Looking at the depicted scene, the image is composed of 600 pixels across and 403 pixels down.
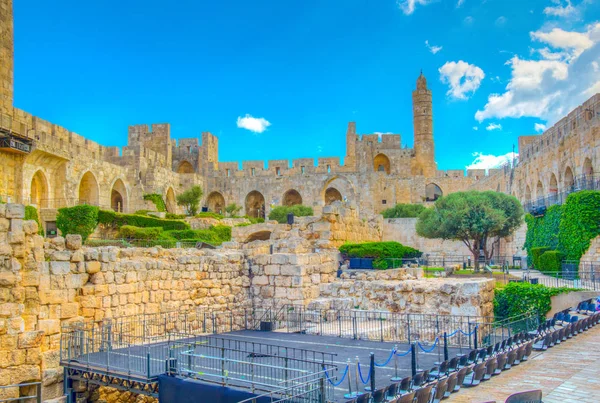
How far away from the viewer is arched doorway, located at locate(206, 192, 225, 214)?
4919 centimetres

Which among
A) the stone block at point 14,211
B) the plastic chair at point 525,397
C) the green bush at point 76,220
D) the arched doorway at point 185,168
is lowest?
the plastic chair at point 525,397

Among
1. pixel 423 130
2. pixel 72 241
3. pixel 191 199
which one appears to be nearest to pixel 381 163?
pixel 423 130

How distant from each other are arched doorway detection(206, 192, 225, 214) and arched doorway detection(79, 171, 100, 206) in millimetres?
15883

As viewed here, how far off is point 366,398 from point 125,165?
120 feet

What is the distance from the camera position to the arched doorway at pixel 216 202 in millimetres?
49188

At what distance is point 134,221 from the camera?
1123 inches

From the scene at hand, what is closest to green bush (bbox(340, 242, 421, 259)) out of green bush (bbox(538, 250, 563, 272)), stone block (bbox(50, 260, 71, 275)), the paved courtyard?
green bush (bbox(538, 250, 563, 272))

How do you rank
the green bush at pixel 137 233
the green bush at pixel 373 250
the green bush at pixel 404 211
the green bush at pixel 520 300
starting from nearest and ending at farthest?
the green bush at pixel 520 300, the green bush at pixel 373 250, the green bush at pixel 137 233, the green bush at pixel 404 211

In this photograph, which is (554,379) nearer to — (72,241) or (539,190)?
(72,241)

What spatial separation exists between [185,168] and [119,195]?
49.2 ft

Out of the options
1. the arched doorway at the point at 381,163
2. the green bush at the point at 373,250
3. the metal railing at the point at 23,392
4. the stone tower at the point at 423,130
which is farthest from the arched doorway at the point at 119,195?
the stone tower at the point at 423,130

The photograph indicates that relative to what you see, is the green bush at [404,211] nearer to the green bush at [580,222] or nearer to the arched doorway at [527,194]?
the arched doorway at [527,194]

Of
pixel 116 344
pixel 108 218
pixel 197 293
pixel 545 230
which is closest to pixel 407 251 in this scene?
pixel 545 230

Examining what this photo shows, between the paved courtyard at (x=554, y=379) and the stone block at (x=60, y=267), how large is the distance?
6.51 meters
